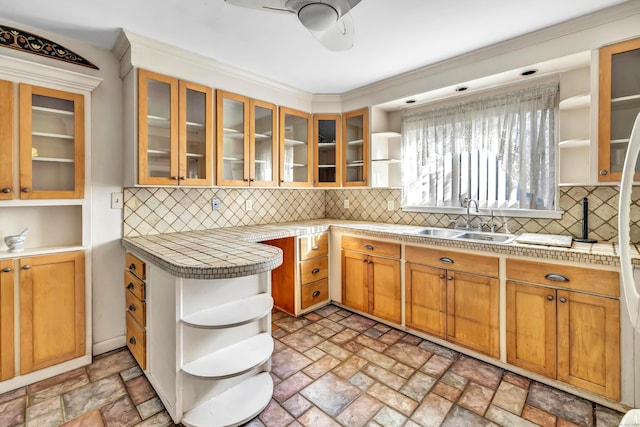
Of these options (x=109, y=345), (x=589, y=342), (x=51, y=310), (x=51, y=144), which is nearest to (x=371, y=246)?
(x=589, y=342)

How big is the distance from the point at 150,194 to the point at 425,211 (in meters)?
2.63

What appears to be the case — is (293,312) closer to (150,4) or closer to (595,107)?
(150,4)

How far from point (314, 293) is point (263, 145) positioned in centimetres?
162

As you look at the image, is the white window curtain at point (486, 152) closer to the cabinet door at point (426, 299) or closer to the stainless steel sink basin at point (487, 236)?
the stainless steel sink basin at point (487, 236)

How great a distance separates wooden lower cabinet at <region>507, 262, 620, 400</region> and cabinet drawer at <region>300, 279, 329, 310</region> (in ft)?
5.69

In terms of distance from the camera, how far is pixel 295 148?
3.32 meters

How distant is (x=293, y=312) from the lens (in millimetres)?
3045

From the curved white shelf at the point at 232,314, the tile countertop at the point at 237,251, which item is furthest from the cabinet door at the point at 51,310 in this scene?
the curved white shelf at the point at 232,314

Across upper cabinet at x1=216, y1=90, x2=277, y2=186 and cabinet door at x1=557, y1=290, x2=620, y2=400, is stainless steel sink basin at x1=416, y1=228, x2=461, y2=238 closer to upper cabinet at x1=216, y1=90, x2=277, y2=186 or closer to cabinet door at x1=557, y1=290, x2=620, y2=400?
cabinet door at x1=557, y1=290, x2=620, y2=400

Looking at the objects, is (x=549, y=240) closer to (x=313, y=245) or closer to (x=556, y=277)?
(x=556, y=277)

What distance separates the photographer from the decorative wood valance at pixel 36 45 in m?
1.98

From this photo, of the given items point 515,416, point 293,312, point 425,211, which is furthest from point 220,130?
point 515,416

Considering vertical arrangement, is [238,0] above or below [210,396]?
above

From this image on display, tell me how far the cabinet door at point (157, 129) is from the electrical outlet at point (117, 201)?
1.17 ft
